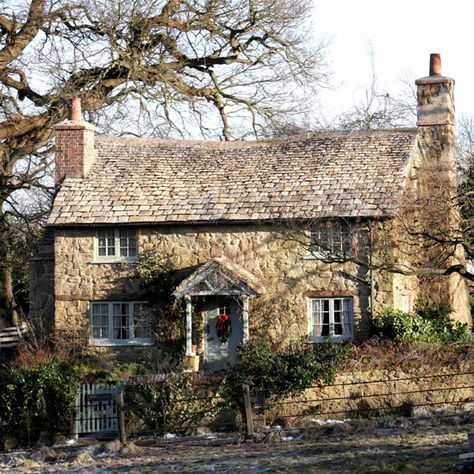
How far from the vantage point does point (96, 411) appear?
26562 millimetres

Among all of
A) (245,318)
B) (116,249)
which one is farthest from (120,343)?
(245,318)

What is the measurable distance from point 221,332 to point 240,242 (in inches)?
106

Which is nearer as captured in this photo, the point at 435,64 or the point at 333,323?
the point at 333,323

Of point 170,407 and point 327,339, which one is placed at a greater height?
point 327,339

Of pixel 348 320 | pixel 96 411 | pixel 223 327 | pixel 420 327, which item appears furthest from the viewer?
pixel 223 327

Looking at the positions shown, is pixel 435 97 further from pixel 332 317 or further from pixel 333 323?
pixel 333 323

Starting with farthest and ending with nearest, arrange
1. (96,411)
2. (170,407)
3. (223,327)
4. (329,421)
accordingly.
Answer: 1. (223,327)
2. (96,411)
3. (329,421)
4. (170,407)

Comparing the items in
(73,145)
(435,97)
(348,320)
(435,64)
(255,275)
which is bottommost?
(348,320)

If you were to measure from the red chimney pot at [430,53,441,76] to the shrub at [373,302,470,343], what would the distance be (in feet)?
25.5

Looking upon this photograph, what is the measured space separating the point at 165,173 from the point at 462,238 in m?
11.8

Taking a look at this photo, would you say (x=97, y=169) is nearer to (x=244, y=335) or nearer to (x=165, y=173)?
(x=165, y=173)

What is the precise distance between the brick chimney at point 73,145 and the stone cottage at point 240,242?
4 cm

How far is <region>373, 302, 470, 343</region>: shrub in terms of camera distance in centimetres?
3064

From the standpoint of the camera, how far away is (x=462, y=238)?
26844mm
